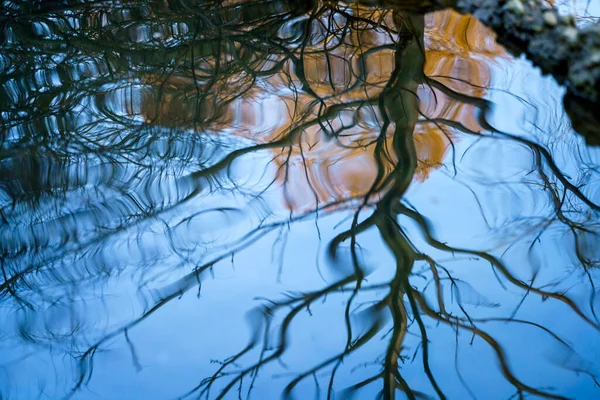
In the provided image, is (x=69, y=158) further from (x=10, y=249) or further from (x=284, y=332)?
(x=284, y=332)

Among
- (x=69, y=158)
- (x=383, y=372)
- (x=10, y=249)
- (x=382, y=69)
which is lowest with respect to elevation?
(x=383, y=372)

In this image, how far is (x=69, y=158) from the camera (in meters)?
1.63

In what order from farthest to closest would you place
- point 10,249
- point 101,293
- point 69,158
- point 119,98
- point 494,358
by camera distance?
1. point 119,98
2. point 69,158
3. point 10,249
4. point 101,293
5. point 494,358

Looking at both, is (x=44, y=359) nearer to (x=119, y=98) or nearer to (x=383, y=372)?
(x=383, y=372)

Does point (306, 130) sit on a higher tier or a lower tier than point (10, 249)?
higher

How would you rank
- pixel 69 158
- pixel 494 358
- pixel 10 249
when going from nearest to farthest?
pixel 494 358, pixel 10 249, pixel 69 158

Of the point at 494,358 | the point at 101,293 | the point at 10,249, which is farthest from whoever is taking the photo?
the point at 10,249

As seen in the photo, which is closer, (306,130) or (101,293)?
(101,293)

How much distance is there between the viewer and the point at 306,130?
1.66m

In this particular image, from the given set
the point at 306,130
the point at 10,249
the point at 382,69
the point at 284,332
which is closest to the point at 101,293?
the point at 10,249

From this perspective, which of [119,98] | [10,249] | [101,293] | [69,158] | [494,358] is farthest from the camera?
[119,98]

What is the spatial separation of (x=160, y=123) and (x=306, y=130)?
0.43 meters

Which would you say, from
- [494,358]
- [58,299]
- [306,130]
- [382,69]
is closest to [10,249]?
[58,299]

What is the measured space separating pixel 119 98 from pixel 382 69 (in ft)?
2.71
